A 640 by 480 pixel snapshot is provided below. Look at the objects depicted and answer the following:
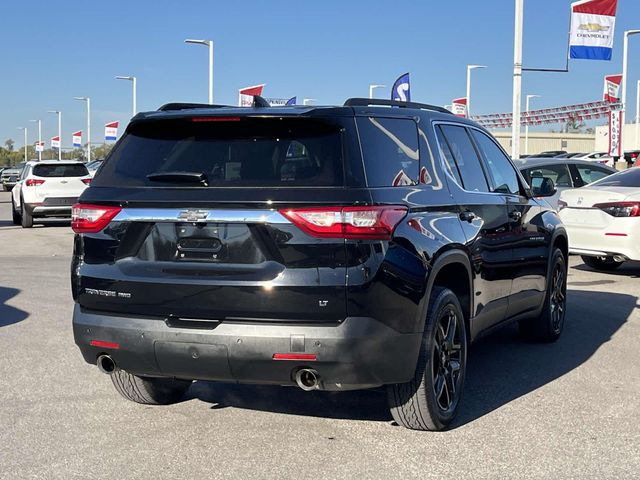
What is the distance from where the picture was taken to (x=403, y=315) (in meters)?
4.44

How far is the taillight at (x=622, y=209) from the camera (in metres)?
10.9

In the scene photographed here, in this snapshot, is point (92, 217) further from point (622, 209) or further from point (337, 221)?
point (622, 209)

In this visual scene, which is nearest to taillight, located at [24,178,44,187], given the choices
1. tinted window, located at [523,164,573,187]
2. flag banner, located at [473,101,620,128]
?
tinted window, located at [523,164,573,187]

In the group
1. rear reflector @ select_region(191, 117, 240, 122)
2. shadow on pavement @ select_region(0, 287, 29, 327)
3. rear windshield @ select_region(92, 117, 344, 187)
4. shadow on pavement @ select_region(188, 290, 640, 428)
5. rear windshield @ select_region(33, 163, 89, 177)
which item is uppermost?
rear reflector @ select_region(191, 117, 240, 122)

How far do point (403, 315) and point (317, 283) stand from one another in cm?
52

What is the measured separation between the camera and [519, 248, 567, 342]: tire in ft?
24.0

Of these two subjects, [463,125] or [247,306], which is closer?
[247,306]

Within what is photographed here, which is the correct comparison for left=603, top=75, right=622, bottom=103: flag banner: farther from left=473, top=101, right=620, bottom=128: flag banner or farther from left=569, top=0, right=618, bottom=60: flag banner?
left=473, top=101, right=620, bottom=128: flag banner

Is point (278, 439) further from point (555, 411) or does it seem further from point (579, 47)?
point (579, 47)

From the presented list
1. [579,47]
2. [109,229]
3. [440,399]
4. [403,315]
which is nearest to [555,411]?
[440,399]

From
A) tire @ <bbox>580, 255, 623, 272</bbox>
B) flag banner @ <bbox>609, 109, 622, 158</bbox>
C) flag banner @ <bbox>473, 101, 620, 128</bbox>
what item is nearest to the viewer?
tire @ <bbox>580, 255, 623, 272</bbox>

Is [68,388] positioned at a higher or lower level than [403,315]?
lower

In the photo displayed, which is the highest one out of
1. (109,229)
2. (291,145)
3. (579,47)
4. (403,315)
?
(579,47)

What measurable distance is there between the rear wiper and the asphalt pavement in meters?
1.45
